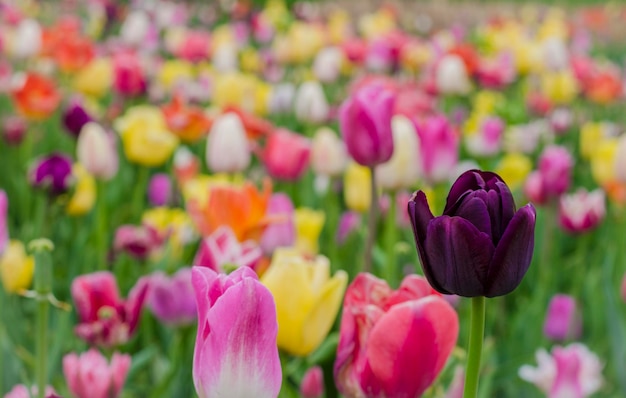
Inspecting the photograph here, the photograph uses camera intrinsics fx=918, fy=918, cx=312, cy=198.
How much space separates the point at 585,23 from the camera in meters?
10.2

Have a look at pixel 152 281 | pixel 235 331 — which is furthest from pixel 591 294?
pixel 235 331

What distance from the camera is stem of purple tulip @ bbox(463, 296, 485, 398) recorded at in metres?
0.65

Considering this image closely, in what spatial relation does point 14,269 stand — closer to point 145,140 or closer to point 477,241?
point 145,140

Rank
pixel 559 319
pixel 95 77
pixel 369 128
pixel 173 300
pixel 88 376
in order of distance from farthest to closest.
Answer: pixel 95 77, pixel 559 319, pixel 173 300, pixel 369 128, pixel 88 376

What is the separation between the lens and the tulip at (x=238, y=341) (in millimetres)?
633

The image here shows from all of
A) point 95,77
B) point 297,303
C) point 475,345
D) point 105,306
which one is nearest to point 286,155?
point 105,306

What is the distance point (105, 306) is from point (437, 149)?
82cm

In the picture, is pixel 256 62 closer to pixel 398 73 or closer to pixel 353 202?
pixel 398 73

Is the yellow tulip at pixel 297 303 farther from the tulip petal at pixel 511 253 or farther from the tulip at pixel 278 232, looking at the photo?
the tulip at pixel 278 232

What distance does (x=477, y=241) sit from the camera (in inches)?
25.1

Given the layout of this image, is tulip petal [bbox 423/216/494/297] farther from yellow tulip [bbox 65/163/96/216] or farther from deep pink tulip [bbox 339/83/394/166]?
yellow tulip [bbox 65/163/96/216]

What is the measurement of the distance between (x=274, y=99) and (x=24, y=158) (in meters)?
1.09

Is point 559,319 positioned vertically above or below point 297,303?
below

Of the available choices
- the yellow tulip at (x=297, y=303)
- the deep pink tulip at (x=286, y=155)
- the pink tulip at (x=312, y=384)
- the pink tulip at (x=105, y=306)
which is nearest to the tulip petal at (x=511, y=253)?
the yellow tulip at (x=297, y=303)
